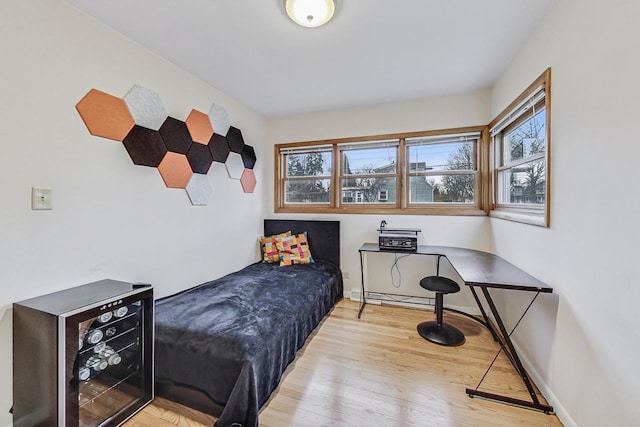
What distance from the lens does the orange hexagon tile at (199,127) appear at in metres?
2.40

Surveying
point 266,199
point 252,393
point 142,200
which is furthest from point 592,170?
point 266,199

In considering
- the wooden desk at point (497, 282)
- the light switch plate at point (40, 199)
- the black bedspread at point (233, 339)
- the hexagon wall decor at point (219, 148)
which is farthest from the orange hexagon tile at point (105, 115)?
the wooden desk at point (497, 282)

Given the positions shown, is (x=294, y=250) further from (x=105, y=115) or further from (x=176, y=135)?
(x=105, y=115)

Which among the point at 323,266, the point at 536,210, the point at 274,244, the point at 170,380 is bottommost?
the point at 170,380

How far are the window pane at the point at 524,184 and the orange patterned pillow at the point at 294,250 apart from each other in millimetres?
2200

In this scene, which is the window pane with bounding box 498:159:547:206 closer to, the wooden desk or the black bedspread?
the wooden desk

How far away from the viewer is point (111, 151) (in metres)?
1.77

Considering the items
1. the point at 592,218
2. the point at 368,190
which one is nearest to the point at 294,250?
the point at 368,190

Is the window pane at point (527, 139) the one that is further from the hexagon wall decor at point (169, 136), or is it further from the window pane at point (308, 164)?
the hexagon wall decor at point (169, 136)

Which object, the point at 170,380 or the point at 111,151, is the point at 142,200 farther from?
the point at 170,380

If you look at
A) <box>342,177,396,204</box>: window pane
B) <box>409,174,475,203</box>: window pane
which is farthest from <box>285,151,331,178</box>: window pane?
<box>409,174,475,203</box>: window pane

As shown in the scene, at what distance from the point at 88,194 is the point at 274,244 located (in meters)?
1.99

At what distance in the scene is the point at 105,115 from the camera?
1720 mm

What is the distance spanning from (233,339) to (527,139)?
104 inches
